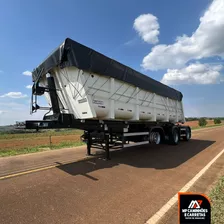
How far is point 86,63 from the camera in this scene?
18.3 feet

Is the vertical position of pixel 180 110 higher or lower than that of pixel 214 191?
higher

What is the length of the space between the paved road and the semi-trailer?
1511 mm

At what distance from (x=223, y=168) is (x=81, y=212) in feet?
16.6

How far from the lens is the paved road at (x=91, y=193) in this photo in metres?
2.92

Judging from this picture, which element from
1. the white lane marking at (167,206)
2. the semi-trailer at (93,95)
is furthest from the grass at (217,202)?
the semi-trailer at (93,95)

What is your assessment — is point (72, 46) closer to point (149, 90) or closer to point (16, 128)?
point (16, 128)

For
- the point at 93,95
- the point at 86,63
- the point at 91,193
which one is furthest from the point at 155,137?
the point at 91,193

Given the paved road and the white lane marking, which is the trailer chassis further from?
the white lane marking

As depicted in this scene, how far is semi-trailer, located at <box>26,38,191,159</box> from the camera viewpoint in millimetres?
5602

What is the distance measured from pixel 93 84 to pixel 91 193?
3452 millimetres

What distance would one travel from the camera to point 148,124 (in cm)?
897

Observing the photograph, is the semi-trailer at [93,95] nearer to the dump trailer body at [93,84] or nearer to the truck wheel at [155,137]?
the dump trailer body at [93,84]

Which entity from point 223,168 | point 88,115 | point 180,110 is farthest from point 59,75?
point 180,110

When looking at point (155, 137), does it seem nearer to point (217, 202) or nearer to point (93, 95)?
point (93, 95)
